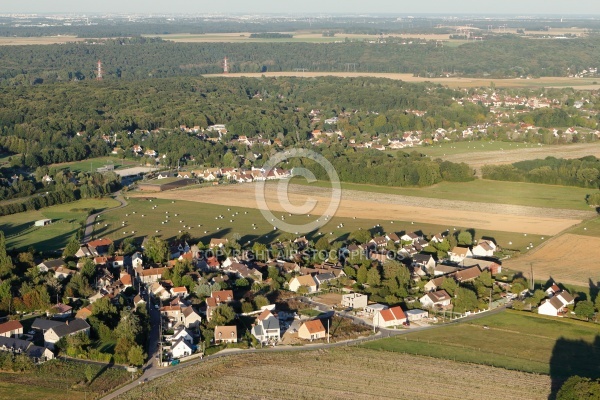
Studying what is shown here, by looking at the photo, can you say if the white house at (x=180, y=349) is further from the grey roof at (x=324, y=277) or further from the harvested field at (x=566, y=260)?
the harvested field at (x=566, y=260)

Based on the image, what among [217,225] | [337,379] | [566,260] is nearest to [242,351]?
[337,379]

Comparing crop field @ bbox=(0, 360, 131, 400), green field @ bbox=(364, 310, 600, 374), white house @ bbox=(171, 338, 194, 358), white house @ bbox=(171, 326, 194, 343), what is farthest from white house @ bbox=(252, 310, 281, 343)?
crop field @ bbox=(0, 360, 131, 400)

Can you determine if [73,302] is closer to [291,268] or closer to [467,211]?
[291,268]

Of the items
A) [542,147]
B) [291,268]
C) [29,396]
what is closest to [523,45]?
[542,147]

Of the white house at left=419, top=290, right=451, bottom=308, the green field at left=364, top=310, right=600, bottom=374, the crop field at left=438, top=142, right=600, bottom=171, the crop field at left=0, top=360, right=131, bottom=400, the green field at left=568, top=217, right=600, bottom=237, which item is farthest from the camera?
the crop field at left=438, top=142, right=600, bottom=171

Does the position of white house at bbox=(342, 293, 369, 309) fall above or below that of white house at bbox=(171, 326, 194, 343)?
below

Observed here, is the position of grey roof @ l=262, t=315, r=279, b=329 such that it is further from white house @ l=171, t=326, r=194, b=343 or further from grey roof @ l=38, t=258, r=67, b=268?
grey roof @ l=38, t=258, r=67, b=268
